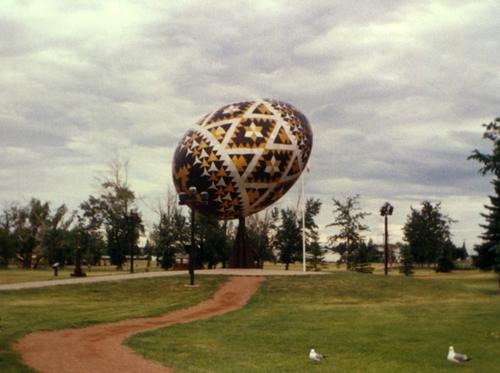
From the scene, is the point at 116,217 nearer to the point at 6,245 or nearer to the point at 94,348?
the point at 6,245

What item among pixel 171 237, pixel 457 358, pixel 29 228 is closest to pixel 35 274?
pixel 171 237

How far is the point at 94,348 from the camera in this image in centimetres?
1755

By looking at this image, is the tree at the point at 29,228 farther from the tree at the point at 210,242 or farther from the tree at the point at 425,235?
the tree at the point at 425,235

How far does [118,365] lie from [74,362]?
3.84 ft

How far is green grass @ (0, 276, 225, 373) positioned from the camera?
2217cm

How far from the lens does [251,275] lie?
1577 inches

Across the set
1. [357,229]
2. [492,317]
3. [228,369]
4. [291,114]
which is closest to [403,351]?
[228,369]

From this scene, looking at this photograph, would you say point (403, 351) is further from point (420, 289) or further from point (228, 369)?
point (420, 289)

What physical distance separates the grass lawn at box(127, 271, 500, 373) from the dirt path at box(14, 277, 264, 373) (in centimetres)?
67

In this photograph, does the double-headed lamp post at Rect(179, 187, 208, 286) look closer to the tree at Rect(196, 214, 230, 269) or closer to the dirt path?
the dirt path

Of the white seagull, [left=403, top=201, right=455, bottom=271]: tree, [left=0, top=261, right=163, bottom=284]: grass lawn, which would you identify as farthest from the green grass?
[left=403, top=201, right=455, bottom=271]: tree

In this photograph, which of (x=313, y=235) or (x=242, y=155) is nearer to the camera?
(x=242, y=155)

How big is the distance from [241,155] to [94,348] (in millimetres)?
26370

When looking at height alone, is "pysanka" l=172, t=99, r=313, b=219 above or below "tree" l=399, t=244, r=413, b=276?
above
